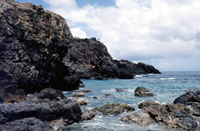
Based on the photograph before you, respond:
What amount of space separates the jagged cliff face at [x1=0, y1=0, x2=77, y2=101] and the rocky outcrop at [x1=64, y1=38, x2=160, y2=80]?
52125mm

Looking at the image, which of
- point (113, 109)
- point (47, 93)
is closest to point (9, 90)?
point (47, 93)

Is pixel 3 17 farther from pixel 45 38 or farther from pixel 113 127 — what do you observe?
pixel 113 127

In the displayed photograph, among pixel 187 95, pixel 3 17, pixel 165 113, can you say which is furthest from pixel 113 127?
pixel 3 17

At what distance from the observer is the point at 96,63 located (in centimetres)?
11100

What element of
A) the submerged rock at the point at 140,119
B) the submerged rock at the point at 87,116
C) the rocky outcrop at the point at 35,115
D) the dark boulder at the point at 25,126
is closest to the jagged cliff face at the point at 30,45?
the rocky outcrop at the point at 35,115

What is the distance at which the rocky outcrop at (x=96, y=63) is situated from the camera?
93.1 metres

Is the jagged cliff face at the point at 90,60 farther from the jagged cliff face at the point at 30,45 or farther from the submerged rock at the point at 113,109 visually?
the submerged rock at the point at 113,109

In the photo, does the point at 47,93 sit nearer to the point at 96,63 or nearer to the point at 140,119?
the point at 140,119

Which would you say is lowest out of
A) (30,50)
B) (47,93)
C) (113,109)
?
(113,109)

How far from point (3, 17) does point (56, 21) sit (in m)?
10.8

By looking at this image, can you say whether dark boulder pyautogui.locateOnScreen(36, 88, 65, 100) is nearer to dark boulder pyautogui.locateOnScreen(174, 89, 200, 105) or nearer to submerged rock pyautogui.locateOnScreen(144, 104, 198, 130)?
submerged rock pyautogui.locateOnScreen(144, 104, 198, 130)

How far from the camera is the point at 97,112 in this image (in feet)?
57.5

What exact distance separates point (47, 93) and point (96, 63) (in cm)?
9140

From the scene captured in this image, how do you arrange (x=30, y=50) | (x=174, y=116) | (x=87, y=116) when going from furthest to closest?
(x=30, y=50) < (x=87, y=116) < (x=174, y=116)
